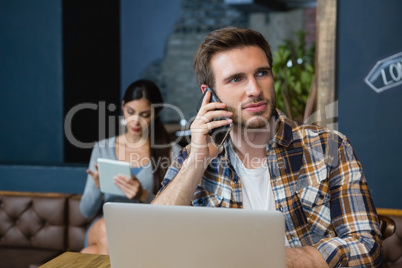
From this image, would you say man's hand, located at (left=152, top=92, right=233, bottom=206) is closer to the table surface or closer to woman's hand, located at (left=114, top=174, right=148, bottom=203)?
the table surface

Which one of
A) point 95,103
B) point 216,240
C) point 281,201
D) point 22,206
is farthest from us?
point 95,103

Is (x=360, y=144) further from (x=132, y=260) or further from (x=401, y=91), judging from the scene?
(x=132, y=260)

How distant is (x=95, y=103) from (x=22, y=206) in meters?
1.72

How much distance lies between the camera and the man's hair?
1.76 meters

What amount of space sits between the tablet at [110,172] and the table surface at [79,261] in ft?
3.54

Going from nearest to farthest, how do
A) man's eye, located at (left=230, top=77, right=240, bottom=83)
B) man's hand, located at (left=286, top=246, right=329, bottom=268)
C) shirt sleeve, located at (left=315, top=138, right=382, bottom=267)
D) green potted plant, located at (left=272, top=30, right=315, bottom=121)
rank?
man's hand, located at (left=286, top=246, right=329, bottom=268), shirt sleeve, located at (left=315, top=138, right=382, bottom=267), man's eye, located at (left=230, top=77, right=240, bottom=83), green potted plant, located at (left=272, top=30, right=315, bottom=121)

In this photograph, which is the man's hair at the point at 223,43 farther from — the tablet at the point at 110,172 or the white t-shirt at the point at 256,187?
the tablet at the point at 110,172

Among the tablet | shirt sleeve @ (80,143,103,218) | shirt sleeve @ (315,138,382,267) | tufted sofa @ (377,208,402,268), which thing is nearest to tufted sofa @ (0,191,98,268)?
shirt sleeve @ (80,143,103,218)

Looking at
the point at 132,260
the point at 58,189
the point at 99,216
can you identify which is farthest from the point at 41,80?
the point at 132,260

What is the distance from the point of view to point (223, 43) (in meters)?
1.78

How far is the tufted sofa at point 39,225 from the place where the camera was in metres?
3.23

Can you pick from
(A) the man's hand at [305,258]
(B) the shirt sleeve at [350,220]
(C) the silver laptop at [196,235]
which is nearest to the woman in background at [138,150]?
(B) the shirt sleeve at [350,220]

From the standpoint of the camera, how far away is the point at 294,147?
1773mm

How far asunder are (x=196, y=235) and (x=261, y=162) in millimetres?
804
